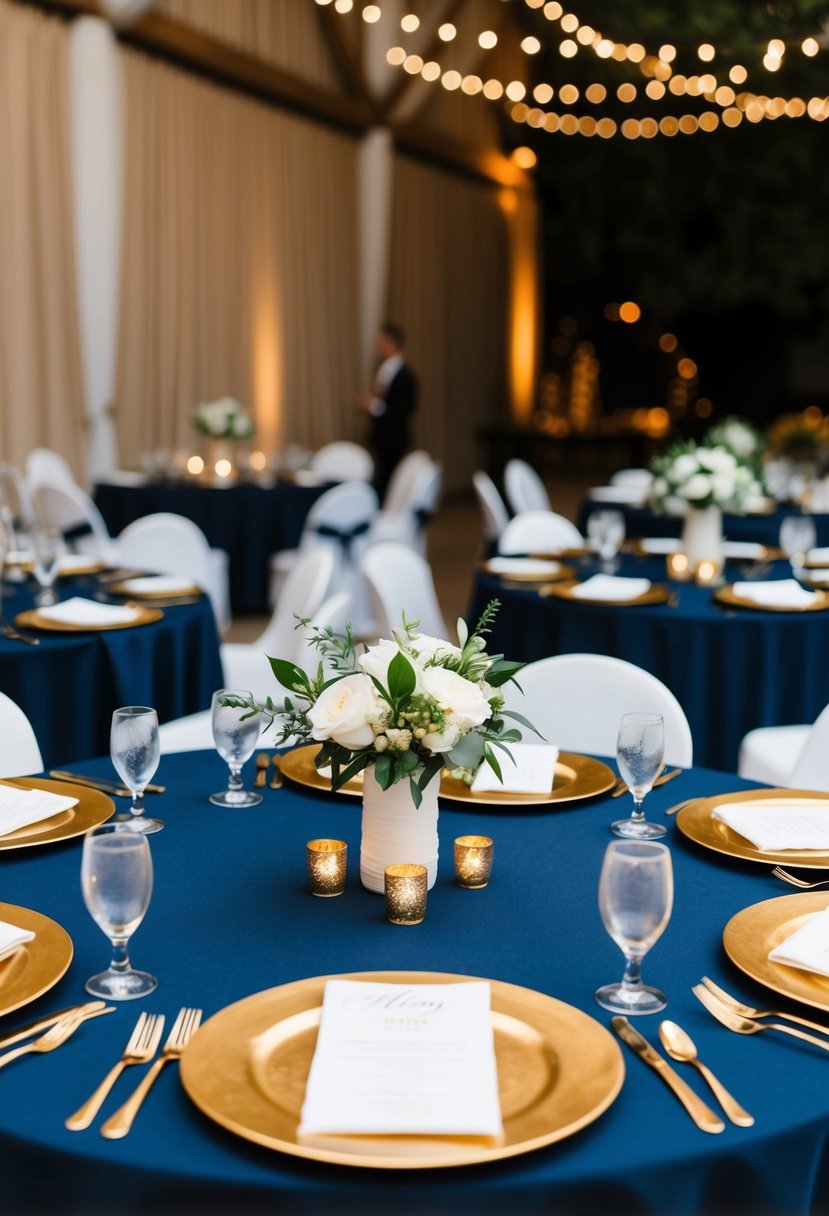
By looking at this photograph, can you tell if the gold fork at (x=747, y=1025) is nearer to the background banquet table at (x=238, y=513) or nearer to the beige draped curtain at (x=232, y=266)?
the background banquet table at (x=238, y=513)

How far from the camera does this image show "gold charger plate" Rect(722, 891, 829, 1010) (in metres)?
1.40

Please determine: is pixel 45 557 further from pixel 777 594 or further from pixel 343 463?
pixel 343 463

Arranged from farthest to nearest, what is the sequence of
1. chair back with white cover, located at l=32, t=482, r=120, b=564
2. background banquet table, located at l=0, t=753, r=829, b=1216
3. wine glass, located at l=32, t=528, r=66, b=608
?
1. chair back with white cover, located at l=32, t=482, r=120, b=564
2. wine glass, located at l=32, t=528, r=66, b=608
3. background banquet table, located at l=0, t=753, r=829, b=1216

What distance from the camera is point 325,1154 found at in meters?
1.08

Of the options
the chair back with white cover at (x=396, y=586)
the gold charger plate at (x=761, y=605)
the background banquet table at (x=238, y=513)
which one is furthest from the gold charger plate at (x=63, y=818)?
the background banquet table at (x=238, y=513)

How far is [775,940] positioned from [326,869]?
0.54 meters

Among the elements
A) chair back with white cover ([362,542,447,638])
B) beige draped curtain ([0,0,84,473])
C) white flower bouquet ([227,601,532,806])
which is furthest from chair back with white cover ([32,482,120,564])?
white flower bouquet ([227,601,532,806])

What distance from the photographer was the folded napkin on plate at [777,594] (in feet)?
12.6

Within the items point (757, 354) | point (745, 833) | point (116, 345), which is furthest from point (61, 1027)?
point (757, 354)

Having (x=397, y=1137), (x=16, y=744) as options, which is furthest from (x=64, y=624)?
(x=397, y=1137)

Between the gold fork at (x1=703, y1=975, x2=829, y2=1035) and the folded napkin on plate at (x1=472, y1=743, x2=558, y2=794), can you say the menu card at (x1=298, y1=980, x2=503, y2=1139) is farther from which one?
the folded napkin on plate at (x1=472, y1=743, x2=558, y2=794)

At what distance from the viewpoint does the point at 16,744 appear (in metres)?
2.50

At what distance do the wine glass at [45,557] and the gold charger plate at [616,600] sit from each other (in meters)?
1.43

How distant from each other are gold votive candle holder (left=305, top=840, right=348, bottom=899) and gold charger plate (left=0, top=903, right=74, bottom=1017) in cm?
31
